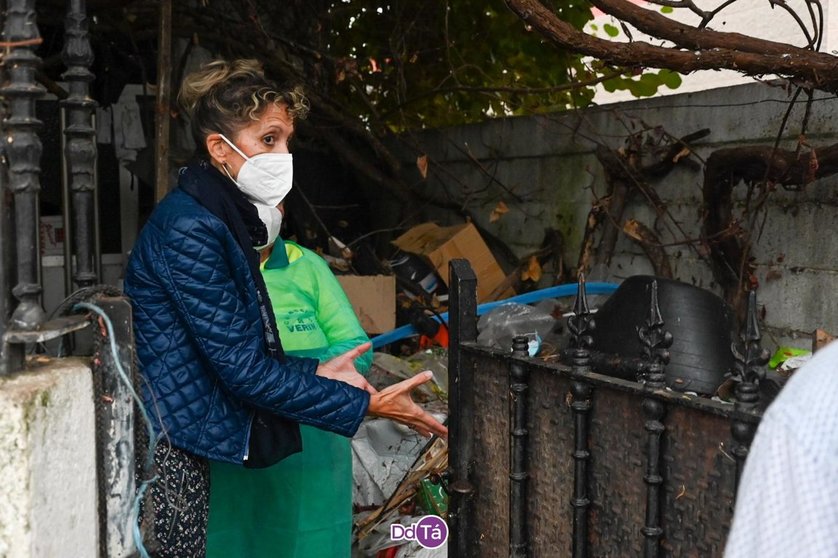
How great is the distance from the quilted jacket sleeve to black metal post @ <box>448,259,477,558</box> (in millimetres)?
446

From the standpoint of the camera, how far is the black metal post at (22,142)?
2.02 m

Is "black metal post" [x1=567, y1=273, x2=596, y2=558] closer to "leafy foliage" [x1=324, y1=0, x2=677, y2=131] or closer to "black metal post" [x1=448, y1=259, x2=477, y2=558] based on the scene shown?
"black metal post" [x1=448, y1=259, x2=477, y2=558]

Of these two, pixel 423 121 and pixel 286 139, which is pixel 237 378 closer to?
pixel 286 139

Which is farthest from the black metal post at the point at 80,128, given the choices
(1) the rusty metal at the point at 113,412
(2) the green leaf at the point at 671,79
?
(2) the green leaf at the point at 671,79

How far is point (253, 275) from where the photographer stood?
8.64 feet

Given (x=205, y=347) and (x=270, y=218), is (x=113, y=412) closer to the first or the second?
(x=205, y=347)

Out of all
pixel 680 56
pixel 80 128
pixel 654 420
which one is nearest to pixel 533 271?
pixel 680 56

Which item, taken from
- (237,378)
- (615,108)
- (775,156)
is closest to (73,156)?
(237,378)

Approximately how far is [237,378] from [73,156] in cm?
70

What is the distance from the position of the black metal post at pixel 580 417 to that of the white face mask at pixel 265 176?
105 cm

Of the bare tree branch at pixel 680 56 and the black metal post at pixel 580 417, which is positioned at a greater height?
the bare tree branch at pixel 680 56

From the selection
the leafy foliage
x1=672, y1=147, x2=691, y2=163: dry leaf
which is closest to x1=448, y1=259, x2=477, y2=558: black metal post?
x1=672, y1=147, x2=691, y2=163: dry leaf

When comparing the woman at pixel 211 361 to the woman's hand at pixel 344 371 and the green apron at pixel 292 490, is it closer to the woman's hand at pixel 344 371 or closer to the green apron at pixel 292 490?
the woman's hand at pixel 344 371

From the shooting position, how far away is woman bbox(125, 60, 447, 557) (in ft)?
8.19
